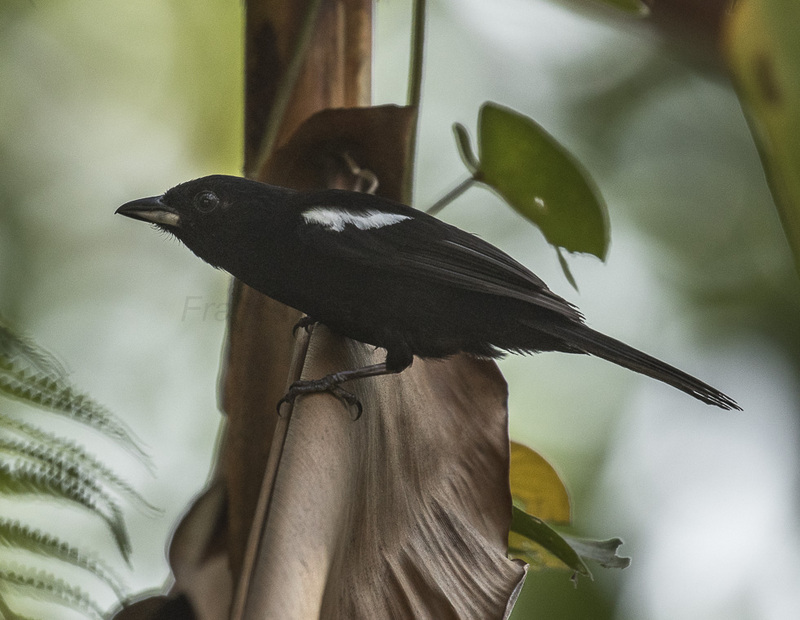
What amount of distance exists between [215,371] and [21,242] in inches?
38.1

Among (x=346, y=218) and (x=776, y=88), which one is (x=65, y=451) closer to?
(x=346, y=218)

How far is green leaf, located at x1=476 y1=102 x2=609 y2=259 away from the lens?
205 centimetres

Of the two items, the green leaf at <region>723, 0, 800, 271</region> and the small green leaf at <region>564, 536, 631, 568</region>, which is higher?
the green leaf at <region>723, 0, 800, 271</region>

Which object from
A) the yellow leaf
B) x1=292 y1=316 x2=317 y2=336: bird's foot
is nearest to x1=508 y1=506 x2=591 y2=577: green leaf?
the yellow leaf

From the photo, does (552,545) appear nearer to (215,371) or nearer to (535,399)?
(215,371)

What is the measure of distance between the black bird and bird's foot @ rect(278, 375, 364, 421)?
0.82 feet

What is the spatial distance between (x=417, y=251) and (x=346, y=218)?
181 mm

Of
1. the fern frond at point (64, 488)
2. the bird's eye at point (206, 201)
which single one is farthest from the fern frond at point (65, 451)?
the bird's eye at point (206, 201)

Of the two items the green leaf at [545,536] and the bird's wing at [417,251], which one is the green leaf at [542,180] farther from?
the green leaf at [545,536]

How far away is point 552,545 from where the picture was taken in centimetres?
174

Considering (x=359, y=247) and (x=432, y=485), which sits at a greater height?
(x=359, y=247)

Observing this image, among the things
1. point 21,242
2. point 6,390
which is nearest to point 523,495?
point 6,390

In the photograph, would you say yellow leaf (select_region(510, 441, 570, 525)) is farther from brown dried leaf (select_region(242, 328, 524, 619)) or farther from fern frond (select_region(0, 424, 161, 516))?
fern frond (select_region(0, 424, 161, 516))

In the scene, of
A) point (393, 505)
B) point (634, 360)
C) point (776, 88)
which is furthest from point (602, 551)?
point (776, 88)
